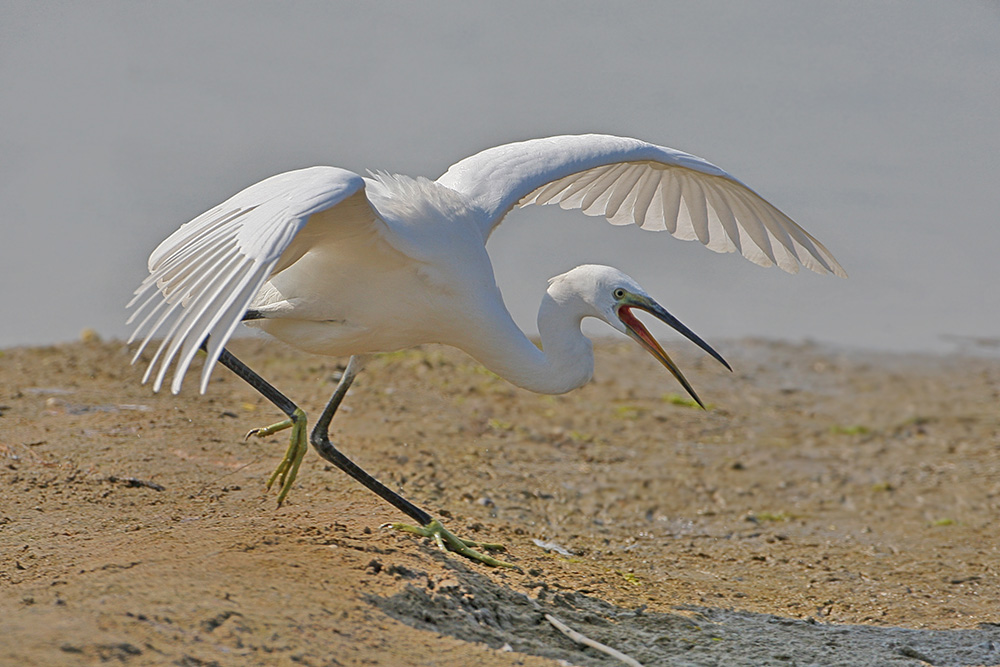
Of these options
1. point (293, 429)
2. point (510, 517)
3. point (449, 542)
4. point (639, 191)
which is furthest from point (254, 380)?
point (639, 191)

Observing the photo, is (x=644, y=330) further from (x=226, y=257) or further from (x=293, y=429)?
(x=226, y=257)

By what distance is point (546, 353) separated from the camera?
551 cm

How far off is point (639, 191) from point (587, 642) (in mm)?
3475

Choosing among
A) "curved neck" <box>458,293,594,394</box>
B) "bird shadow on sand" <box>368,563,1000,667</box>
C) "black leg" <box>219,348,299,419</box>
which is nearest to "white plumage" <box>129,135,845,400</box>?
"curved neck" <box>458,293,594,394</box>

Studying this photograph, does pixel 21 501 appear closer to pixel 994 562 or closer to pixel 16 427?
pixel 16 427

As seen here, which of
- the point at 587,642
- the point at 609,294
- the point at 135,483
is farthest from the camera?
the point at 135,483

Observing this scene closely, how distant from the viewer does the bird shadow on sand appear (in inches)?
172

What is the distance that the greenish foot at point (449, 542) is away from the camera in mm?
5309

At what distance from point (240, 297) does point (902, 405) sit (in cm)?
805

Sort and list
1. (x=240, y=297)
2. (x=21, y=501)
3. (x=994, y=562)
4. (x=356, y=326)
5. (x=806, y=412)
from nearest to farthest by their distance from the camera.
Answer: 1. (x=240, y=297)
2. (x=356, y=326)
3. (x=21, y=501)
4. (x=994, y=562)
5. (x=806, y=412)

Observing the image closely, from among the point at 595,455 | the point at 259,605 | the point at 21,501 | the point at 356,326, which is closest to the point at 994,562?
the point at 595,455

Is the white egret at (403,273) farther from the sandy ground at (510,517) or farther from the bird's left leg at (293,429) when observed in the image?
the sandy ground at (510,517)

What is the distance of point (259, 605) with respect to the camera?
395 centimetres

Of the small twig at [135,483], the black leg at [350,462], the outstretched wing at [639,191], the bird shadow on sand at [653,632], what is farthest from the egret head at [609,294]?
the small twig at [135,483]
